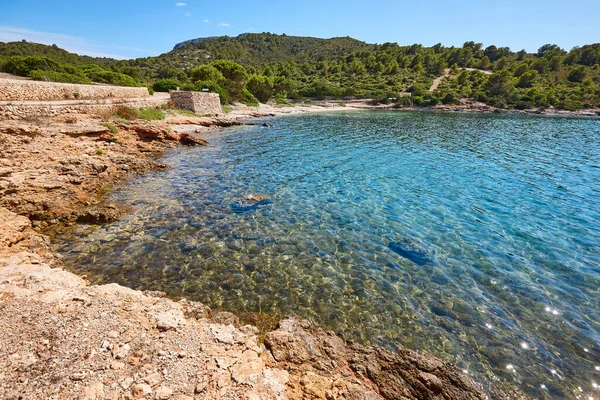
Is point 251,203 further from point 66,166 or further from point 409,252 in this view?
point 66,166

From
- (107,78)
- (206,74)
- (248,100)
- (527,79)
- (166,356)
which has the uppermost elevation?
(527,79)

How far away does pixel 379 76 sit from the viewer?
130 meters

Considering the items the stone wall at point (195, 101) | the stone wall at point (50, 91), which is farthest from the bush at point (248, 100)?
the stone wall at point (50, 91)

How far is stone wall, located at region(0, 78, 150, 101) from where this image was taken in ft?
76.1

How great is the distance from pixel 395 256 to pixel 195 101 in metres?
43.5

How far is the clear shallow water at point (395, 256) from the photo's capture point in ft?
21.2

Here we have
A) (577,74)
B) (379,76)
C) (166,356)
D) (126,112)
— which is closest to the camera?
(166,356)

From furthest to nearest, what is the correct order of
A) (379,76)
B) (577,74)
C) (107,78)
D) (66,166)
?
(379,76) < (577,74) < (107,78) < (66,166)

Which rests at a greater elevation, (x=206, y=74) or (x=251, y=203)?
(x=206, y=74)

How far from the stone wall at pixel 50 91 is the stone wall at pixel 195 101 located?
7.57 meters

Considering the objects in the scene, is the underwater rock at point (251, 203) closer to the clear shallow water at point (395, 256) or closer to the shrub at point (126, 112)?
the clear shallow water at point (395, 256)

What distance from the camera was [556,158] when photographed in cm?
2603

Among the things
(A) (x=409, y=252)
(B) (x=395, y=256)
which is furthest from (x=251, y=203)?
(A) (x=409, y=252)

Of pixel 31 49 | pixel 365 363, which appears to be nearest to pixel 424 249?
pixel 365 363
